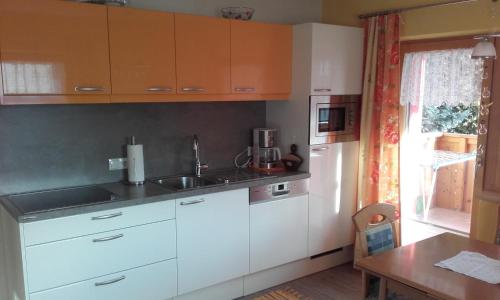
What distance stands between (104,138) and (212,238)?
1030 millimetres

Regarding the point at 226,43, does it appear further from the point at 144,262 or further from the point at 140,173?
the point at 144,262

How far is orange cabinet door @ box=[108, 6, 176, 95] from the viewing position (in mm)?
2672

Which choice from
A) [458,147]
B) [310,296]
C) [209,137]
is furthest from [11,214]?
[458,147]

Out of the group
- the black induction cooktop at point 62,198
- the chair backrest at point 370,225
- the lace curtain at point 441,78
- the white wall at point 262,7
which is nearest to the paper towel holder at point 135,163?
the black induction cooktop at point 62,198

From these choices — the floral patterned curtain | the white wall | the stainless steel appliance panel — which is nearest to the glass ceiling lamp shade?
the floral patterned curtain

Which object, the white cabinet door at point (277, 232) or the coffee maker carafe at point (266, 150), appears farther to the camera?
the coffee maker carafe at point (266, 150)

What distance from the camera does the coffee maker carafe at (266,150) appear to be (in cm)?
355

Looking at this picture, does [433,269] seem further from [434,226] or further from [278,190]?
[434,226]

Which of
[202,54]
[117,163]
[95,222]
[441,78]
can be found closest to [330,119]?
[441,78]

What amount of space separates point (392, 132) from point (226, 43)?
1.53 metres

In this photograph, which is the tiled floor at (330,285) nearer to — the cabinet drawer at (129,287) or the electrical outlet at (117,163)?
the cabinet drawer at (129,287)

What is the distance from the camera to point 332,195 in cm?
365

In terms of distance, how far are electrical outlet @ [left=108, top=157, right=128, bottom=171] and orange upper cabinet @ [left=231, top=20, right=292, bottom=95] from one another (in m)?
0.97

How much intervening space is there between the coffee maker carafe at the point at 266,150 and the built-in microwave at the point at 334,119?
12.6 inches
